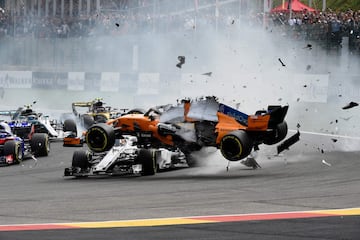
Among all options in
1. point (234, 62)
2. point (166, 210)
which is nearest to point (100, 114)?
point (234, 62)

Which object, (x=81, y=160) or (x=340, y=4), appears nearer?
(x=81, y=160)

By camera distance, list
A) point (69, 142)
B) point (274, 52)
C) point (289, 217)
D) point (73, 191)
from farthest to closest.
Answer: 1. point (274, 52)
2. point (69, 142)
3. point (73, 191)
4. point (289, 217)

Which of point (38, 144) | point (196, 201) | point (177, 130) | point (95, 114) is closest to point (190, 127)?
point (177, 130)

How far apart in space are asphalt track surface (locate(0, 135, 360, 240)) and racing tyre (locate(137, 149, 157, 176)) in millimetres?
271

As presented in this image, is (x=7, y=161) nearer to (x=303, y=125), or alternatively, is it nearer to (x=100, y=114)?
(x=100, y=114)

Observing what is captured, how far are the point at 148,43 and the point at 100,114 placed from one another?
29.4 feet

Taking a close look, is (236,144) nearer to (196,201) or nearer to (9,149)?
(196,201)

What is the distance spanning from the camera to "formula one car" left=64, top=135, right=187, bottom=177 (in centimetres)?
1728

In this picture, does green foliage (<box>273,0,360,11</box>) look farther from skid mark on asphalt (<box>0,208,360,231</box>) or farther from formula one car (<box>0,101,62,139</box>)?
skid mark on asphalt (<box>0,208,360,231</box>)

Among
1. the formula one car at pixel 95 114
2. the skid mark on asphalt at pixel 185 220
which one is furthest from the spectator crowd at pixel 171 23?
the skid mark on asphalt at pixel 185 220

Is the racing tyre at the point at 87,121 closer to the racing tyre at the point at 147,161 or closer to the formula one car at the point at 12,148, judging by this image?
the formula one car at the point at 12,148

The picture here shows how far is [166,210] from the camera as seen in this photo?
1120 centimetres

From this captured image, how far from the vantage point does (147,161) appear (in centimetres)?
1727

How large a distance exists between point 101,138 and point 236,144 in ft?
8.90
